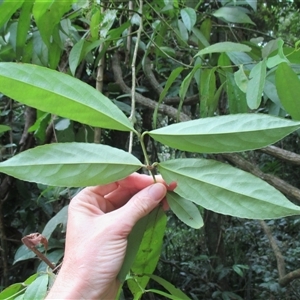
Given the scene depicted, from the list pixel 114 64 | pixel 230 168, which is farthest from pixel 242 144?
pixel 114 64

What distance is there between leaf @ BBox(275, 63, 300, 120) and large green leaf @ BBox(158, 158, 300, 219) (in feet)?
0.46

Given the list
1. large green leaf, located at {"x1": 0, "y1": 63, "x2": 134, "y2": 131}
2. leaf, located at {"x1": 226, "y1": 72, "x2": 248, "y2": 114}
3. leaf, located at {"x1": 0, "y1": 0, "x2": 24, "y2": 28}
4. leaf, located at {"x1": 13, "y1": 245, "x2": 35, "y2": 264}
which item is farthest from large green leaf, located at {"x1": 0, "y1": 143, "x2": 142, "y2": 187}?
leaf, located at {"x1": 13, "y1": 245, "x2": 35, "y2": 264}

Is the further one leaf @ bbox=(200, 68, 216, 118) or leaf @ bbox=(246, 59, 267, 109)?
leaf @ bbox=(200, 68, 216, 118)

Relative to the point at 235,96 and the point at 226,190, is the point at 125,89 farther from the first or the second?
the point at 226,190

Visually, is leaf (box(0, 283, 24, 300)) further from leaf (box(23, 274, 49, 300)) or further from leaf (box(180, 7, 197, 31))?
leaf (box(180, 7, 197, 31))

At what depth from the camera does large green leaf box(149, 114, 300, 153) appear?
1.00 feet

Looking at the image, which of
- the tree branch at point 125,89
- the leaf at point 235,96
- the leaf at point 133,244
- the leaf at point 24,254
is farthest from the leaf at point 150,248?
the tree branch at point 125,89

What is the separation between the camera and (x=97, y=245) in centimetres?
41

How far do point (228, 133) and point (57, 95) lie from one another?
0.52 ft

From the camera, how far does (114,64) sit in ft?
3.91

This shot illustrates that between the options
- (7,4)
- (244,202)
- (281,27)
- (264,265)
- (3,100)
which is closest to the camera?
(244,202)

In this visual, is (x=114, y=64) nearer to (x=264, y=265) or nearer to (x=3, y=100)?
(x=3, y=100)

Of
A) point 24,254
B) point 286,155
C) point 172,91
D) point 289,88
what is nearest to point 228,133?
point 289,88

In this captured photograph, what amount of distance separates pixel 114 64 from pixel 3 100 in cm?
46
